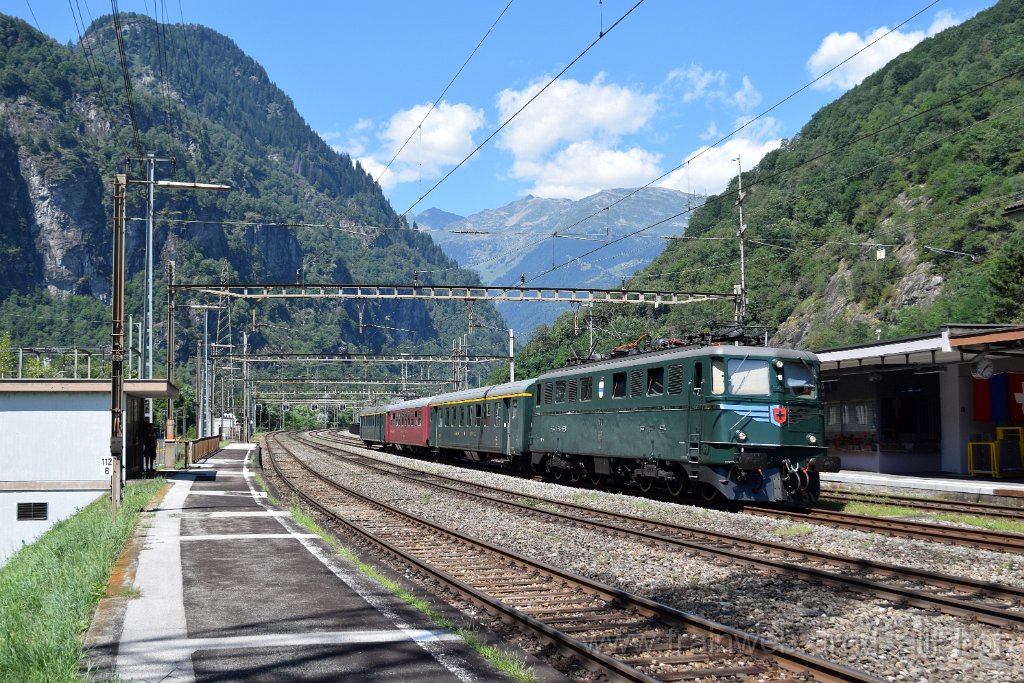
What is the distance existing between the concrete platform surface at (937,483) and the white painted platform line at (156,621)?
17.5 metres

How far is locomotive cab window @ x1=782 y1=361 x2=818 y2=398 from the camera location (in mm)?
19172

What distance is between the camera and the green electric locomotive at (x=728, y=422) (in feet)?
60.8

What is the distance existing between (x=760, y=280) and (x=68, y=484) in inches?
3136

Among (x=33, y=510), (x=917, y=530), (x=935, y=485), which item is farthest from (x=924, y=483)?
(x=33, y=510)

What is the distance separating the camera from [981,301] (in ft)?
233

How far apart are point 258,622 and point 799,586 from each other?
241 inches

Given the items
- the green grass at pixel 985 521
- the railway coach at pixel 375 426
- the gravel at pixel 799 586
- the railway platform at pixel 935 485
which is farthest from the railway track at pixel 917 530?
the railway coach at pixel 375 426

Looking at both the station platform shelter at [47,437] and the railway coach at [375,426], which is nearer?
the station platform shelter at [47,437]

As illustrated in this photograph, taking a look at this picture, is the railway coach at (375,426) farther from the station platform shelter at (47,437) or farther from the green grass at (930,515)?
the green grass at (930,515)

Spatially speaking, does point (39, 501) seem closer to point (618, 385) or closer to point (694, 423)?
point (618, 385)

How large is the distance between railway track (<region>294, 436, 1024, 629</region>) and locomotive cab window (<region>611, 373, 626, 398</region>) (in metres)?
3.88

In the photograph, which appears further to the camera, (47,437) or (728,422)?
(47,437)

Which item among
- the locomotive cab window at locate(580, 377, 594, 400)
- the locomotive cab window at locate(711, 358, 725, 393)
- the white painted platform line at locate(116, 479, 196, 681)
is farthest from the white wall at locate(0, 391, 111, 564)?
the locomotive cab window at locate(711, 358, 725, 393)

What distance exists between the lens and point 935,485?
23.9 m
